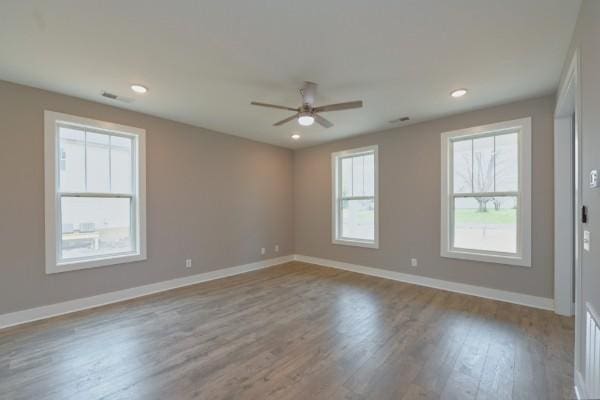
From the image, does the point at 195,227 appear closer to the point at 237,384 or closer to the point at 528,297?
the point at 237,384

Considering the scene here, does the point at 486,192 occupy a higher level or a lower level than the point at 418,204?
higher

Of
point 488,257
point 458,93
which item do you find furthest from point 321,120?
point 488,257

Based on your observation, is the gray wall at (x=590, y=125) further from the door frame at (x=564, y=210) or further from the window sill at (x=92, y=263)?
the window sill at (x=92, y=263)

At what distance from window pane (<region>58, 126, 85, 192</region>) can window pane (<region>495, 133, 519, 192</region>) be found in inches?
221

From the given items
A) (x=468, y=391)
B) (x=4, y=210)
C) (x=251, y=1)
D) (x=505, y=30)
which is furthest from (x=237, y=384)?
(x=505, y=30)

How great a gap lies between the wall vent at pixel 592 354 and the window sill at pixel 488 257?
6.98 feet

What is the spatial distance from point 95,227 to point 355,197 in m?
4.28

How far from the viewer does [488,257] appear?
3764mm

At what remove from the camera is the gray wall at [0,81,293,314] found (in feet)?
9.81

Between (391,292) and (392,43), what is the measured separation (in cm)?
325

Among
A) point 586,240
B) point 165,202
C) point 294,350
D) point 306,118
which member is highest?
point 306,118

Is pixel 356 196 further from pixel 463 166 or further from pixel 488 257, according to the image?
pixel 488 257

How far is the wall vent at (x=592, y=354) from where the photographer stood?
4.50 ft

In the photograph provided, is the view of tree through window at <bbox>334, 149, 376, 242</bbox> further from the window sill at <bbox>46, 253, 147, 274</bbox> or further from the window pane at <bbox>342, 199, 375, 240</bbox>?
the window sill at <bbox>46, 253, 147, 274</bbox>
